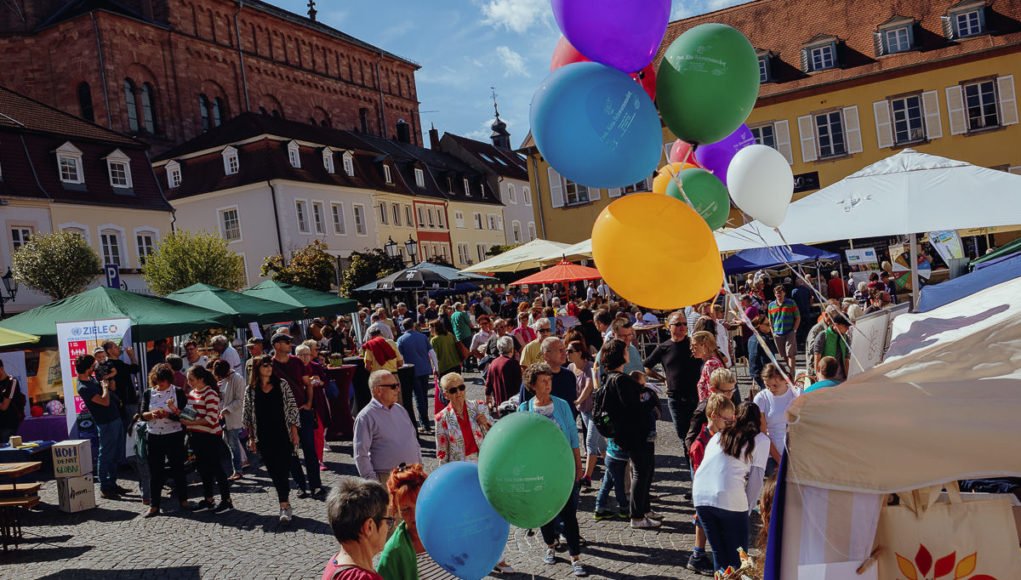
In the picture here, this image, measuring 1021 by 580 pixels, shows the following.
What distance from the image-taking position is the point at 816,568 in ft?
10.6

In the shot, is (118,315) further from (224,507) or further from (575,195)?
(575,195)

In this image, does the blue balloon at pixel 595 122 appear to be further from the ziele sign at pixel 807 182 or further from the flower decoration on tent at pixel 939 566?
the ziele sign at pixel 807 182

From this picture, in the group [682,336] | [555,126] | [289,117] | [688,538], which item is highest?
[289,117]

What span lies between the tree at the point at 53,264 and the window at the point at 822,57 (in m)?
28.0

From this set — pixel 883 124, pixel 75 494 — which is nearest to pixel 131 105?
pixel 883 124

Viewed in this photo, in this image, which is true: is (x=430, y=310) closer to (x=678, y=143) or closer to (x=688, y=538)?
(x=688, y=538)

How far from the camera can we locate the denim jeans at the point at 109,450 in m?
9.85

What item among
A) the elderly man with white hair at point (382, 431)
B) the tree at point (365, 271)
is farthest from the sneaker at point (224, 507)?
the tree at point (365, 271)

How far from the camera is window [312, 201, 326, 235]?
40188 millimetres

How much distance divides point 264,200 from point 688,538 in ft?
114

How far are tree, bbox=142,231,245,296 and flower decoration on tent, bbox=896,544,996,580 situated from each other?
2799 cm

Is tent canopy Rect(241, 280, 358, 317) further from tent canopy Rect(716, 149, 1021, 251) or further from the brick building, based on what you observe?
the brick building

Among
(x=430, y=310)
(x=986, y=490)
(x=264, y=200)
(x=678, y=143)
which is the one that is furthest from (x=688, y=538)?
(x=264, y=200)

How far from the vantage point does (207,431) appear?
8641mm
